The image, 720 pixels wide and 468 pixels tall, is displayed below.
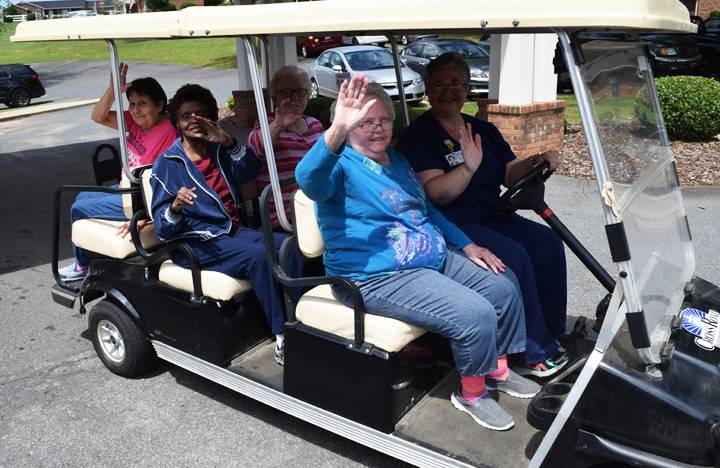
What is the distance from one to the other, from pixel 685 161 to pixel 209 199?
669 centimetres

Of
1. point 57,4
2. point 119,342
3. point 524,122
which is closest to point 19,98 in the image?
A: point 524,122

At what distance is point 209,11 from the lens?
8.71ft

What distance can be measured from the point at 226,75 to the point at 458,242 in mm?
19577

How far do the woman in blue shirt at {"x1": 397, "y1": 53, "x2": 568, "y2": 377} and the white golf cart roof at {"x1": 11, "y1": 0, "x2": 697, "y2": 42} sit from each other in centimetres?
75

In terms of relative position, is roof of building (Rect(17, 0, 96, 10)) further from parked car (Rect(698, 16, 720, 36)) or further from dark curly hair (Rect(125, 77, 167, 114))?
dark curly hair (Rect(125, 77, 167, 114))

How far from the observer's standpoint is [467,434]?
2.46 m

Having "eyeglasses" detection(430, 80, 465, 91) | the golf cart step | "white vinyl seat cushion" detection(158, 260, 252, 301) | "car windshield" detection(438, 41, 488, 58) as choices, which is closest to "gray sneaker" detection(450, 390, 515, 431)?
"white vinyl seat cushion" detection(158, 260, 252, 301)

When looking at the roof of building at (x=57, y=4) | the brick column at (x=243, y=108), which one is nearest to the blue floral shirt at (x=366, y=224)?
the brick column at (x=243, y=108)

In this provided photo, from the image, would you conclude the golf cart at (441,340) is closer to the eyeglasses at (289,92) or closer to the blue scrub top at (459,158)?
the blue scrub top at (459,158)

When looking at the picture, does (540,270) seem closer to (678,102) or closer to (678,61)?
(678,102)

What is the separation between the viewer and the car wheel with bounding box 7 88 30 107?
19.0 meters

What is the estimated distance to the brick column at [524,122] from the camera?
8.00 meters

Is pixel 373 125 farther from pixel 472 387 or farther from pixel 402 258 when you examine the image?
pixel 472 387

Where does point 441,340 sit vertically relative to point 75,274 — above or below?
above
